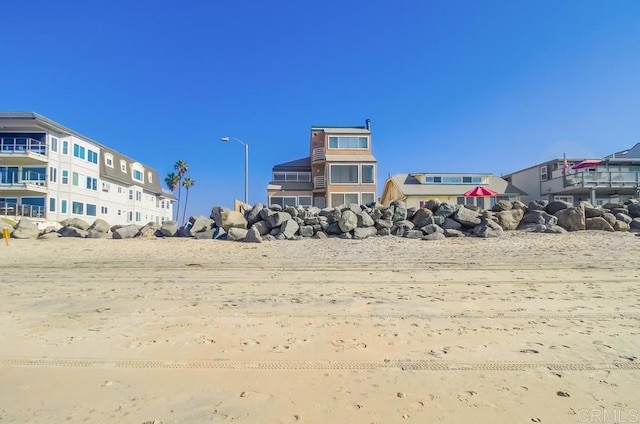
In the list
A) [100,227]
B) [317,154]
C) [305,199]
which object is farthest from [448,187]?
[100,227]

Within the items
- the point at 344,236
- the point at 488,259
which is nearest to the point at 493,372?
the point at 488,259

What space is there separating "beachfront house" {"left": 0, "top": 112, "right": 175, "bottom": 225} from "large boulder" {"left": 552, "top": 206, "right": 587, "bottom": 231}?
40130mm

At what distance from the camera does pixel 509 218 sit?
55.7 ft

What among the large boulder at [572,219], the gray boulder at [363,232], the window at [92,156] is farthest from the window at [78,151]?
the large boulder at [572,219]

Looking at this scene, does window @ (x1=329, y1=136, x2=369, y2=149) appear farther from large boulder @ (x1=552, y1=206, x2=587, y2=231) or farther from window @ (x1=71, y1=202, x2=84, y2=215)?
window @ (x1=71, y1=202, x2=84, y2=215)

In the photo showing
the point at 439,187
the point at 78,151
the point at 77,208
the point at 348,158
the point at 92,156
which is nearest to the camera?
Answer: the point at 348,158

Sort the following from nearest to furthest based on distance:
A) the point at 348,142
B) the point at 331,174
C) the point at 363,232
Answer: the point at 363,232
the point at 331,174
the point at 348,142

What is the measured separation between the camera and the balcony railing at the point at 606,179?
3312 cm

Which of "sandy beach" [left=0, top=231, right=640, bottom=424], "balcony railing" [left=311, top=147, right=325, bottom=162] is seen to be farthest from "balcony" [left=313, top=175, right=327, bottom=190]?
"sandy beach" [left=0, top=231, right=640, bottom=424]

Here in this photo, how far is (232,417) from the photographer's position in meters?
2.87

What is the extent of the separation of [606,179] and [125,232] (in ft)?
132

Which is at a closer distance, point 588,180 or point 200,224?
point 200,224

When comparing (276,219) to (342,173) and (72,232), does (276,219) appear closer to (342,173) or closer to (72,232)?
(72,232)

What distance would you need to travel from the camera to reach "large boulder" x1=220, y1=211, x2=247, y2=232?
54.6ft
